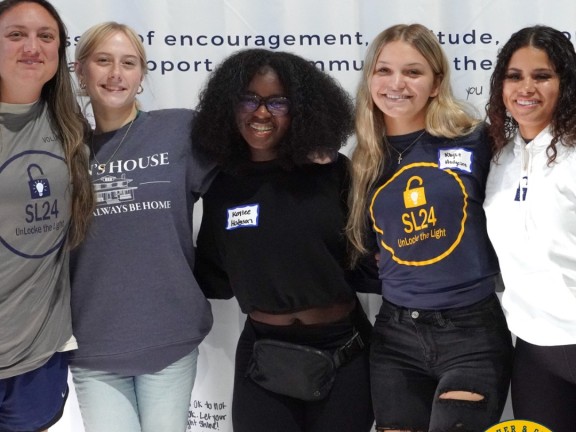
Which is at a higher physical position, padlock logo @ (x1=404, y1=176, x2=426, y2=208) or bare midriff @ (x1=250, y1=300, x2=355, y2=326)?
padlock logo @ (x1=404, y1=176, x2=426, y2=208)

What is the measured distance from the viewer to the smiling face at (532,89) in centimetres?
189

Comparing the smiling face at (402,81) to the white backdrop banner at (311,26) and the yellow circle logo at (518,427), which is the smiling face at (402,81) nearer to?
the white backdrop banner at (311,26)

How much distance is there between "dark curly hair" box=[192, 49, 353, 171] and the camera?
2.17 metres

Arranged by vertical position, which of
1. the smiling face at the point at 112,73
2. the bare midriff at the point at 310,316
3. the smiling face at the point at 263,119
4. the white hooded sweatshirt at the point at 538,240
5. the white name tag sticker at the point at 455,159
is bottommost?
the bare midriff at the point at 310,316

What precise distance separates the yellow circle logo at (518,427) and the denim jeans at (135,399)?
3.30ft

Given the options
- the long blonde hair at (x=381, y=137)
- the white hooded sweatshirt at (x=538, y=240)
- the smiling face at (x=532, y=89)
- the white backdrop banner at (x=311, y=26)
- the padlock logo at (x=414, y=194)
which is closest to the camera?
the white hooded sweatshirt at (x=538, y=240)

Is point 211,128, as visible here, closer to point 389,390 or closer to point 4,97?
point 4,97

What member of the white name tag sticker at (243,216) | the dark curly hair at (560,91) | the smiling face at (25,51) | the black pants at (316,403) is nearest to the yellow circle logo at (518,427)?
the black pants at (316,403)

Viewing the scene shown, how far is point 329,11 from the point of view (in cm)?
262

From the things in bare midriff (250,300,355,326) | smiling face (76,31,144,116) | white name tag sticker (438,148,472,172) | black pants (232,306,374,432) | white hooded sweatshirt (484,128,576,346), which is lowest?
black pants (232,306,374,432)

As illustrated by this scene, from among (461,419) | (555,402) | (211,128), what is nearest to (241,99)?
(211,128)

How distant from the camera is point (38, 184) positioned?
1.92 meters

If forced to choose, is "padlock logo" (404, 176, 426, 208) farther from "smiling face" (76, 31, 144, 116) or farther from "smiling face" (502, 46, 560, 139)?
"smiling face" (76, 31, 144, 116)

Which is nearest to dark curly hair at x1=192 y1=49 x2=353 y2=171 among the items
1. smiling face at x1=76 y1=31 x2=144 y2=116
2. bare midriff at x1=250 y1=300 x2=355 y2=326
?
smiling face at x1=76 y1=31 x2=144 y2=116
